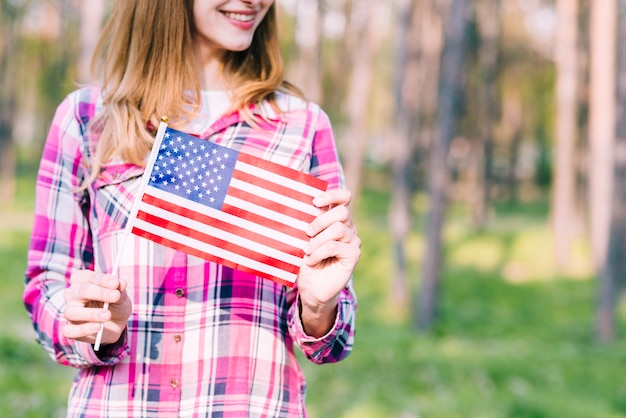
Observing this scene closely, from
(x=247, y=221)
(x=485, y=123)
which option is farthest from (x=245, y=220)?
(x=485, y=123)

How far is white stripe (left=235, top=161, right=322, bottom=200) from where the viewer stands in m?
1.95

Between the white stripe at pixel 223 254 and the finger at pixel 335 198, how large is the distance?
0.20 m

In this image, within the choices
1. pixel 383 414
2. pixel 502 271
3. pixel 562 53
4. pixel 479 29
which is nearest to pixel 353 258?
pixel 383 414

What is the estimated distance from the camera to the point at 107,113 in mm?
2086

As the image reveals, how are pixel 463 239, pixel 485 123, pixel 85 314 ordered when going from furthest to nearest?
pixel 485 123 < pixel 463 239 < pixel 85 314

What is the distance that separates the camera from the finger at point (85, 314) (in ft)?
5.69

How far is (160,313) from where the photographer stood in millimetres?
1969

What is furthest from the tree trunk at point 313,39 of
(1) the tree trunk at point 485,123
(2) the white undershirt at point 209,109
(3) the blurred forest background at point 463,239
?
(2) the white undershirt at point 209,109

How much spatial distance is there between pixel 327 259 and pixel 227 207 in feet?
1.10

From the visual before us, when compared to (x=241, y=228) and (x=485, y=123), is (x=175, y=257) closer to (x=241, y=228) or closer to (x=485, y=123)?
(x=241, y=228)

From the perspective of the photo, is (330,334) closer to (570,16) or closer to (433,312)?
(433,312)

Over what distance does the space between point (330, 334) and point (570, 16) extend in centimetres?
1800

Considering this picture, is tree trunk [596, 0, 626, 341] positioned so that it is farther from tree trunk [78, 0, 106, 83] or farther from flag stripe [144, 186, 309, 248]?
flag stripe [144, 186, 309, 248]

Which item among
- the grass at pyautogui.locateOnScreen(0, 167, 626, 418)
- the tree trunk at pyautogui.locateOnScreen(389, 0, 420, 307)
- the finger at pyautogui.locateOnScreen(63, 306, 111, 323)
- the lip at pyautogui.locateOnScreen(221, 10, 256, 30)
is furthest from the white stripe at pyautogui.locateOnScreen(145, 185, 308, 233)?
the tree trunk at pyautogui.locateOnScreen(389, 0, 420, 307)
